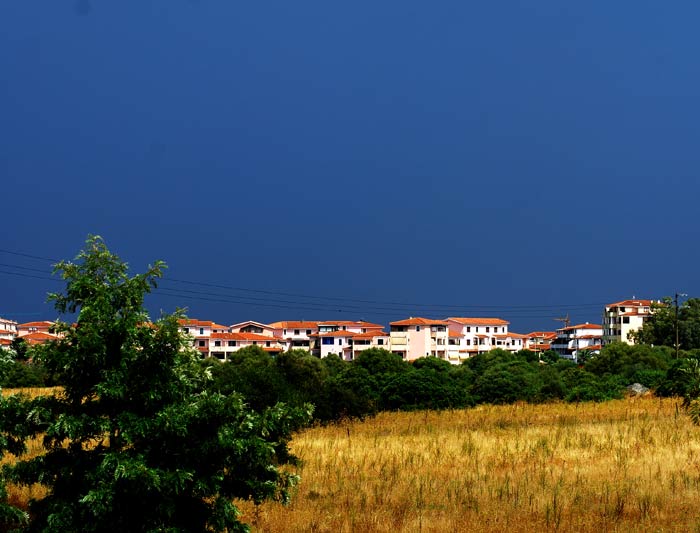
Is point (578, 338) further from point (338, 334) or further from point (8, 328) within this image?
point (8, 328)

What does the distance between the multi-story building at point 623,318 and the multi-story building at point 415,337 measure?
3819 centimetres

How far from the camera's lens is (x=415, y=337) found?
505 feet

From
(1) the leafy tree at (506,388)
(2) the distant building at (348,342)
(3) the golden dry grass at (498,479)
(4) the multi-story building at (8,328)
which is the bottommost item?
(3) the golden dry grass at (498,479)

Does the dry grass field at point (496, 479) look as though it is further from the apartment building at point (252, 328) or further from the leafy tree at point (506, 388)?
Result: the apartment building at point (252, 328)

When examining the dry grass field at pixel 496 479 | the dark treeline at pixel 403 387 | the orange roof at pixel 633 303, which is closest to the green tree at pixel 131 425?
the dry grass field at pixel 496 479

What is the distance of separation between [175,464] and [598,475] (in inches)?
445

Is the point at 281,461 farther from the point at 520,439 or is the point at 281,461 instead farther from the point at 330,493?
the point at 520,439

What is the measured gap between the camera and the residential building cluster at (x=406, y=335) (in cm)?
15138

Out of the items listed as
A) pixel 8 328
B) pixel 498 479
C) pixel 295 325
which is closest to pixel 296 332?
pixel 295 325

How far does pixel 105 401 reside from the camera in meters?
8.91

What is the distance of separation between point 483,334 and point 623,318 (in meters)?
32.1

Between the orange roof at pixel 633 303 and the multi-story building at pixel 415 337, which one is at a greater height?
the orange roof at pixel 633 303

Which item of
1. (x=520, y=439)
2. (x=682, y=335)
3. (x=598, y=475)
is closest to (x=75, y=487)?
(x=598, y=475)

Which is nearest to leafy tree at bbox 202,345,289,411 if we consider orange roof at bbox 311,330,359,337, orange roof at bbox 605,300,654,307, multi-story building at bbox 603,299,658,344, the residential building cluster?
the residential building cluster
